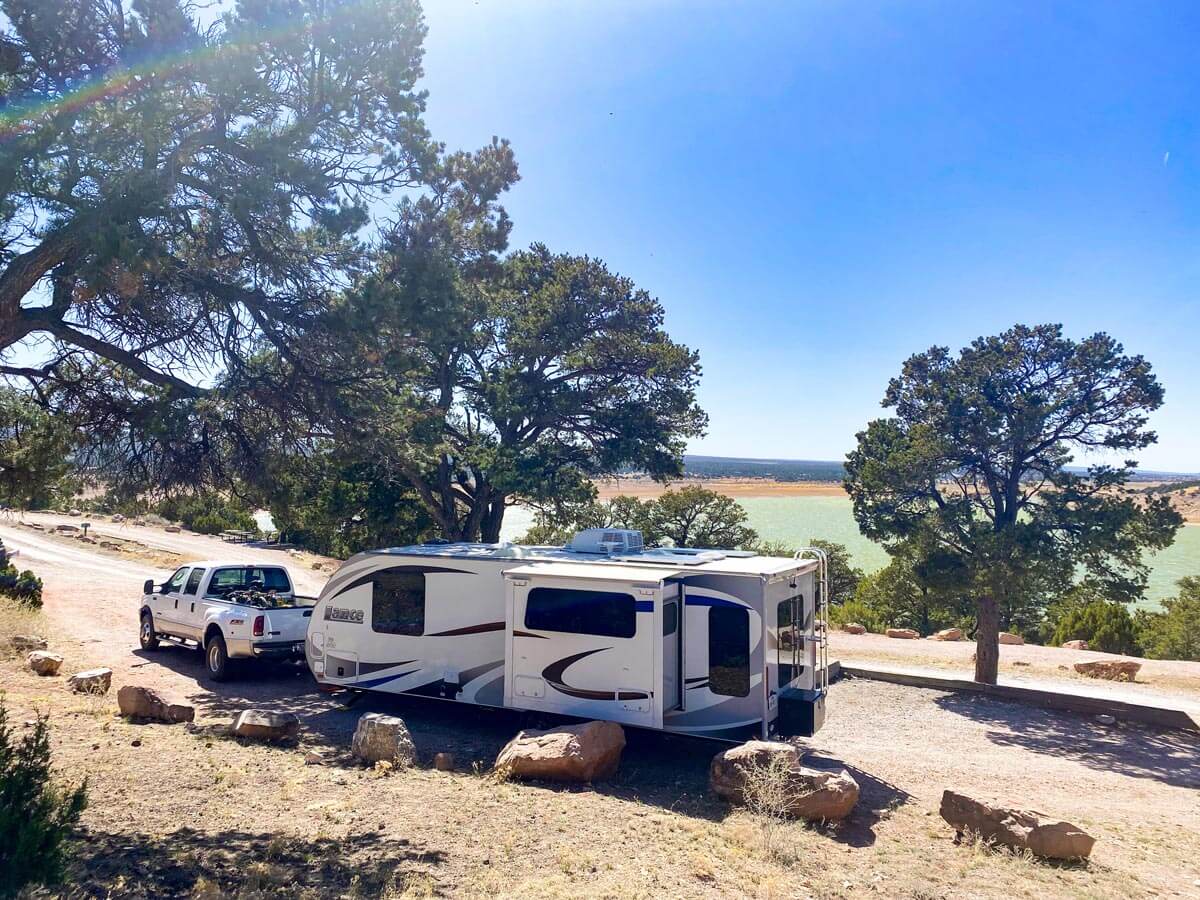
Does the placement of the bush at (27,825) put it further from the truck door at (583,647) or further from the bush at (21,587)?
the bush at (21,587)

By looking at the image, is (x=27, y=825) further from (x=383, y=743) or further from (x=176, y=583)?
(x=176, y=583)

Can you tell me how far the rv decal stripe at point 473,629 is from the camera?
10.4 meters

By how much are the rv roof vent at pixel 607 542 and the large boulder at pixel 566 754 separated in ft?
9.70

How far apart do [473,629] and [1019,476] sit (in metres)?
11.3

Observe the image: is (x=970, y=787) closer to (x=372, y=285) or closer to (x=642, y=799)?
(x=642, y=799)

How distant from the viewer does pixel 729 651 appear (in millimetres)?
9336

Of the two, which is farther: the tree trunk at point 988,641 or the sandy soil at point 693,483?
the sandy soil at point 693,483

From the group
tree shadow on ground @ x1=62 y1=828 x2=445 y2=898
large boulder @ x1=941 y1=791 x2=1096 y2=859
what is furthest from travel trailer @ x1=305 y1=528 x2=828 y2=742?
tree shadow on ground @ x1=62 y1=828 x2=445 y2=898

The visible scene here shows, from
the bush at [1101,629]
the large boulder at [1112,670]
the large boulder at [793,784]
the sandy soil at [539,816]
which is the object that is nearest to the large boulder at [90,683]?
the sandy soil at [539,816]

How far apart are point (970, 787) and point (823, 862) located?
408 centimetres

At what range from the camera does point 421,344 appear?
412 inches

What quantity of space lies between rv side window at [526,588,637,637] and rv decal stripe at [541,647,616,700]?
0.29m

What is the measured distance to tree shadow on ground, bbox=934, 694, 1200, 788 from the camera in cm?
1118

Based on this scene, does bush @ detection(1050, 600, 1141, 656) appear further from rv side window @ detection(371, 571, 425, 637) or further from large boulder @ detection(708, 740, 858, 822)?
rv side window @ detection(371, 571, 425, 637)
